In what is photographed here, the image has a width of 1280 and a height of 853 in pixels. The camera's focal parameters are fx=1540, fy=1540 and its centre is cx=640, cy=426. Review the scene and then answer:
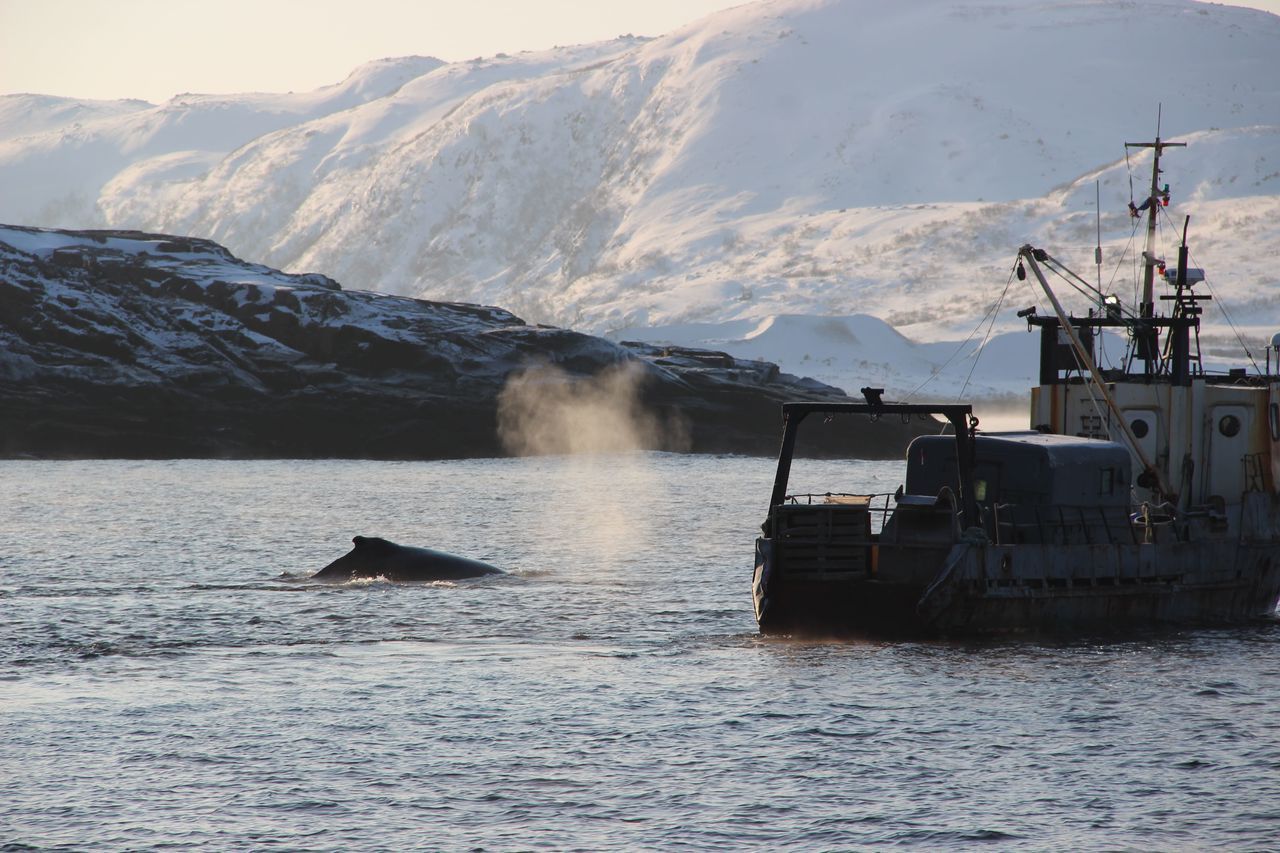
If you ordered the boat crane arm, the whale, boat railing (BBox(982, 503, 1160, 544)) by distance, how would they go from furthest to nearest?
the whale → the boat crane arm → boat railing (BBox(982, 503, 1160, 544))

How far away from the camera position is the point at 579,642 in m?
35.4

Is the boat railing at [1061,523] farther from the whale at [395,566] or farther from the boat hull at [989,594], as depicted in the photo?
the whale at [395,566]

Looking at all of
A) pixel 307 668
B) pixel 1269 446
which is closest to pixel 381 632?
pixel 307 668

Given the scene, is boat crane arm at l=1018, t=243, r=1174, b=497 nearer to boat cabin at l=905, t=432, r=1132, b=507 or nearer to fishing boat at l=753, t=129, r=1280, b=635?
fishing boat at l=753, t=129, r=1280, b=635

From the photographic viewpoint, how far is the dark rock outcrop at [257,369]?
118 meters

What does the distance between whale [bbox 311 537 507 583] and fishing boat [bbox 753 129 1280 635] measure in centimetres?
1339

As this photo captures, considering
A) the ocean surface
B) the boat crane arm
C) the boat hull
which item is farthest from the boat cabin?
the ocean surface

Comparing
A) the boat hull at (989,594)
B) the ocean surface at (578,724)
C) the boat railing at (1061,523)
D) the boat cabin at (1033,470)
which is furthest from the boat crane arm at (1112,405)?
the ocean surface at (578,724)

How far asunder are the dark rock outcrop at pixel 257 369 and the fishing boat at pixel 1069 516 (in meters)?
84.1

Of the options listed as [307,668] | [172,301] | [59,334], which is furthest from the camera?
[172,301]

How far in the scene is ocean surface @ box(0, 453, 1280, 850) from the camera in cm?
2156

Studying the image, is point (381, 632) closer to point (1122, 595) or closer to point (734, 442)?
point (1122, 595)

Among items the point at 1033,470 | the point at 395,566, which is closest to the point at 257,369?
the point at 395,566

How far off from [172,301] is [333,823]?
117689 mm
